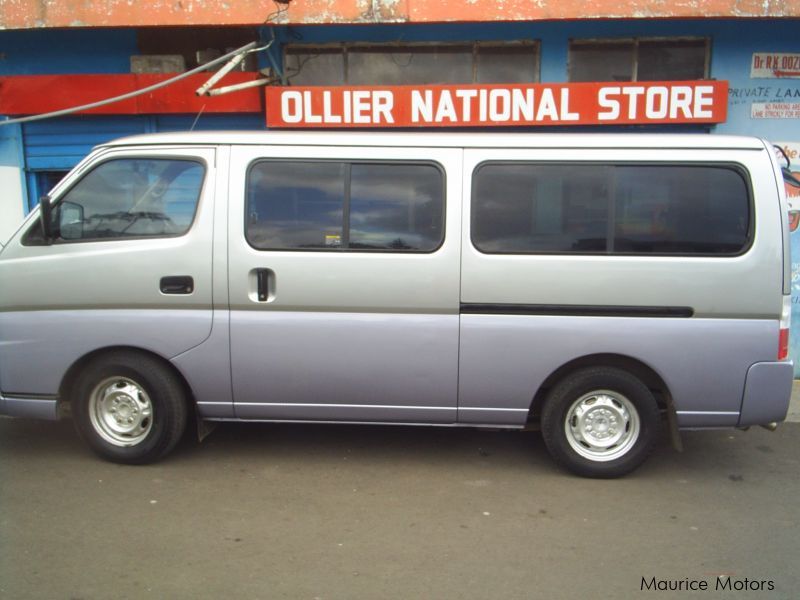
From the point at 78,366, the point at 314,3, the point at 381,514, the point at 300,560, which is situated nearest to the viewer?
the point at 300,560

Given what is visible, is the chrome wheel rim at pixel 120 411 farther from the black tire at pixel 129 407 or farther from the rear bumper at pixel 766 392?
the rear bumper at pixel 766 392

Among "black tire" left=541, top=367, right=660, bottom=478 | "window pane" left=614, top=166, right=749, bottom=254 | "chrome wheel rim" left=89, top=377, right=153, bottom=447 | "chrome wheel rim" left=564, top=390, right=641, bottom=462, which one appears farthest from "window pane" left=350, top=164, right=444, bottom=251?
"chrome wheel rim" left=89, top=377, right=153, bottom=447

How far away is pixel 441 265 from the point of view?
4.30 meters

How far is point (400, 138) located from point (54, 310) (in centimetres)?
265

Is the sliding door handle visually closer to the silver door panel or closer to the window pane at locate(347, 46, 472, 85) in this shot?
the silver door panel

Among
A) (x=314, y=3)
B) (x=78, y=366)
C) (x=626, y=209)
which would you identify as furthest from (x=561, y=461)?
(x=314, y=3)

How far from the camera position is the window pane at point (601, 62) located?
726 cm

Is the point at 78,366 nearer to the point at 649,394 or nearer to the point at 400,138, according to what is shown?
the point at 400,138

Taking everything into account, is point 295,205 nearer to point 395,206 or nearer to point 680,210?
point 395,206

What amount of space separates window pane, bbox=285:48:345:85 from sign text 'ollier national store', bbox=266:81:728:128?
0.54 meters

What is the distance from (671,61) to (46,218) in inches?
254

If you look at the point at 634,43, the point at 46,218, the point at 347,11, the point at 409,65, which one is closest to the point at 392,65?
the point at 409,65

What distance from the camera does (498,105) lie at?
273 inches

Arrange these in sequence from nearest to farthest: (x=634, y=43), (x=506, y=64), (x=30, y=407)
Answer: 1. (x=30, y=407)
2. (x=634, y=43)
3. (x=506, y=64)
